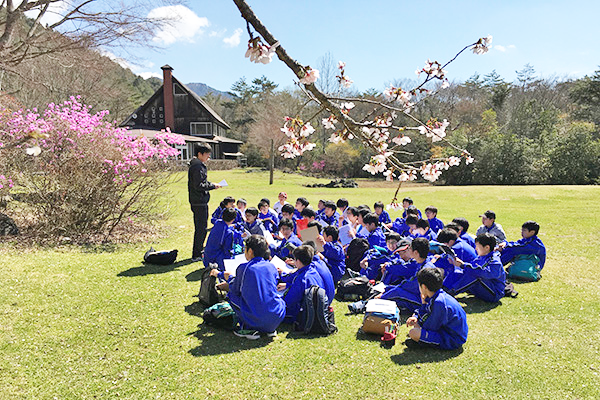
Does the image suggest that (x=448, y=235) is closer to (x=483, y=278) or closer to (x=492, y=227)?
(x=483, y=278)

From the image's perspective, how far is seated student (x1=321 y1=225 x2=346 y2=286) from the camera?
20.2 ft

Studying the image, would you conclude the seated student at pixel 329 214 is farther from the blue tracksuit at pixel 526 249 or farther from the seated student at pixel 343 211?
the blue tracksuit at pixel 526 249

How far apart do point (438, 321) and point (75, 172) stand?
7748 millimetres

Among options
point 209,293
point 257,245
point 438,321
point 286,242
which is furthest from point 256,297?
point 286,242

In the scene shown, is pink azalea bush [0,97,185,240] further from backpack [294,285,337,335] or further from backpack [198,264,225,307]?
backpack [294,285,337,335]

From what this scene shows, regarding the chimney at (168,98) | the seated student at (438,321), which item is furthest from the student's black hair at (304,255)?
the chimney at (168,98)

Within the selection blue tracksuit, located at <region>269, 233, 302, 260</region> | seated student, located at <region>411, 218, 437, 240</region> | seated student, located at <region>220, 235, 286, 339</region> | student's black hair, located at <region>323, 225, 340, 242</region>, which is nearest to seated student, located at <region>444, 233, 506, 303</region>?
seated student, located at <region>411, 218, 437, 240</region>

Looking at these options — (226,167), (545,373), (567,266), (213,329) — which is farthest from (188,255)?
(226,167)

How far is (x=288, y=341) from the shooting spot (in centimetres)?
441

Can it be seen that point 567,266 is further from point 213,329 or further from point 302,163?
point 302,163

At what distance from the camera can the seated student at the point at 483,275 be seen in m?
5.43

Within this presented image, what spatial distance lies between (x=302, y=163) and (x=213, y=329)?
3797 centimetres

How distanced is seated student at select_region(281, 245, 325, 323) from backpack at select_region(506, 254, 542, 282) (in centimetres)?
409

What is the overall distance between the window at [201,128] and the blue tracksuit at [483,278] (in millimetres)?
38829
